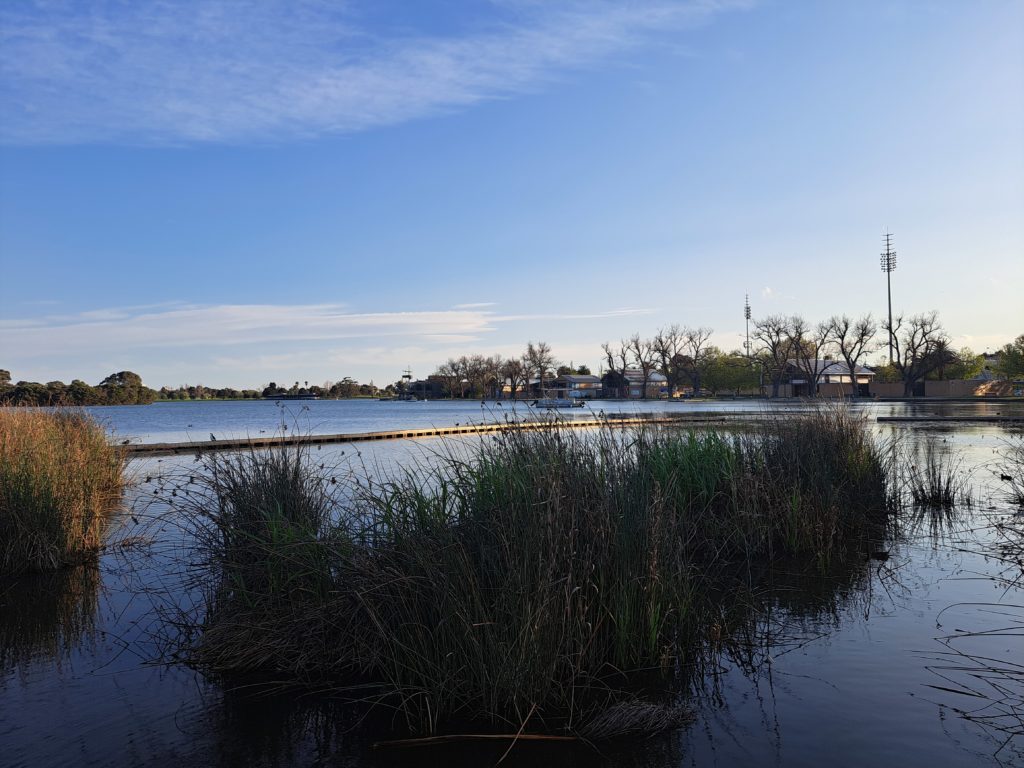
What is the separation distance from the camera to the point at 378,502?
5707 mm

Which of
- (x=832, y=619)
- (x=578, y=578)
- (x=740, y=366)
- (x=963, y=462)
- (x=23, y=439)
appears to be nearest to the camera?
(x=578, y=578)

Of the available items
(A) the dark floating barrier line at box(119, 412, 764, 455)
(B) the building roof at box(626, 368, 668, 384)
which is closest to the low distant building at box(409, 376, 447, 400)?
(B) the building roof at box(626, 368, 668, 384)

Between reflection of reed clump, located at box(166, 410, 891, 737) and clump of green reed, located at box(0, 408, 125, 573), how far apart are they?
3406 mm

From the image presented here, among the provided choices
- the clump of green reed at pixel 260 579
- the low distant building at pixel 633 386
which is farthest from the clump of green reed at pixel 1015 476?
the low distant building at pixel 633 386

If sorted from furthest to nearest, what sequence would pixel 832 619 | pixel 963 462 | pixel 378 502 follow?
1. pixel 963 462
2. pixel 832 619
3. pixel 378 502

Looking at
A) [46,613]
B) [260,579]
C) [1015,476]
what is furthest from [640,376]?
[260,579]

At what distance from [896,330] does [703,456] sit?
83.9 m

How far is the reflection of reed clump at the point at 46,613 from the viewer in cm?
655

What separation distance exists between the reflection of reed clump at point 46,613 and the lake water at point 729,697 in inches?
1.0

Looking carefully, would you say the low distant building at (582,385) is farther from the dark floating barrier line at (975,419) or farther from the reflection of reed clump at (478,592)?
the reflection of reed clump at (478,592)

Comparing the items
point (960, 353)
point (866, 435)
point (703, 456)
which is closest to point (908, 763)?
point (703, 456)

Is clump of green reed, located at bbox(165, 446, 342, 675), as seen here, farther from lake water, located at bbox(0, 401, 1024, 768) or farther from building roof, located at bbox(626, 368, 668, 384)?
building roof, located at bbox(626, 368, 668, 384)

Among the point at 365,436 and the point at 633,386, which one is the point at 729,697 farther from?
the point at 633,386

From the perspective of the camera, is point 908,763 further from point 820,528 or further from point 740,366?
point 740,366
